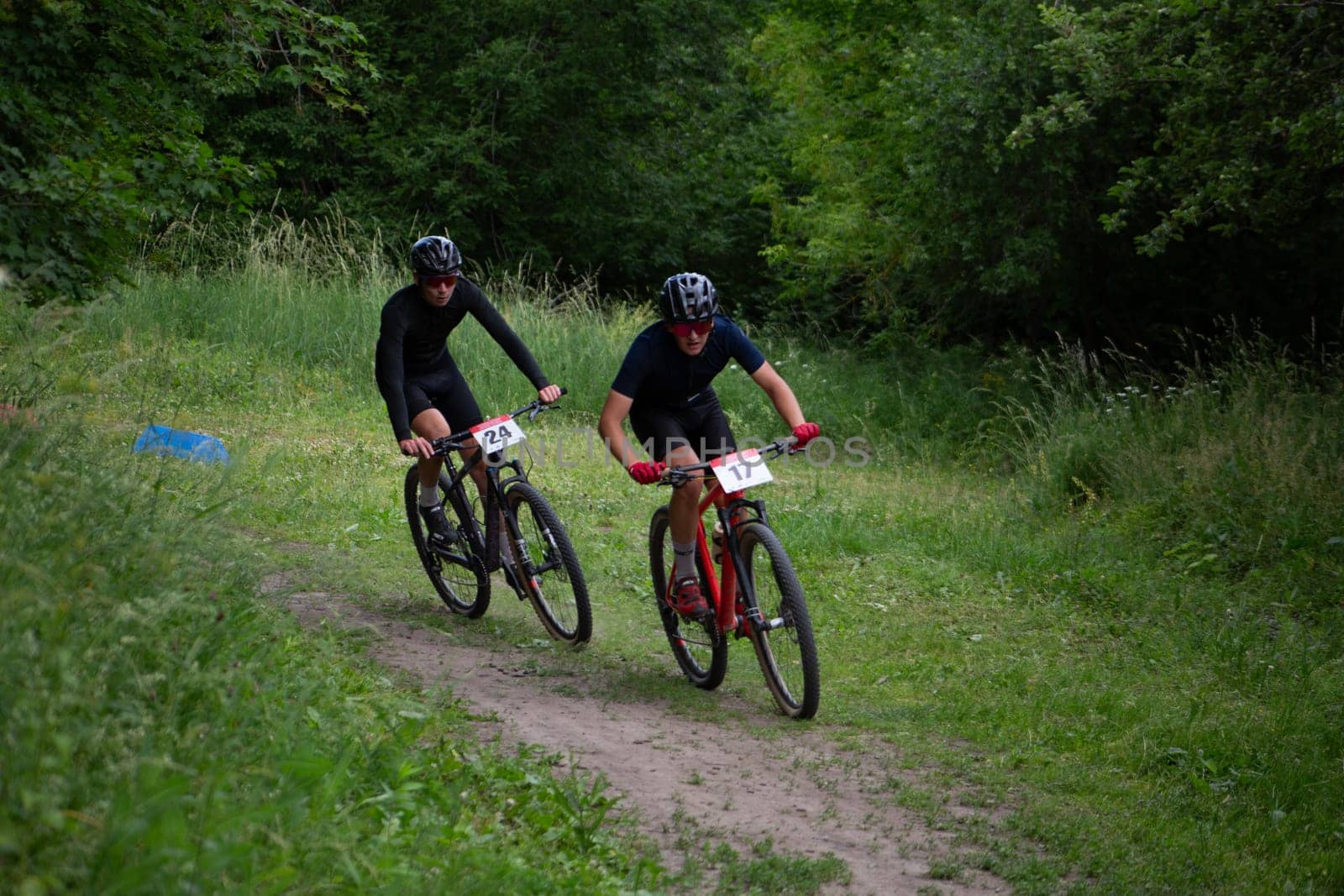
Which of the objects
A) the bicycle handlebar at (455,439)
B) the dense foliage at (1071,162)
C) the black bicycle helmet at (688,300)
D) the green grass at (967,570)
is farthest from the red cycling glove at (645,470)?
the dense foliage at (1071,162)

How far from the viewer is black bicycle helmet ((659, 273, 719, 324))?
6230mm

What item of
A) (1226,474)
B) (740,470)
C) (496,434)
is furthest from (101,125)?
(1226,474)

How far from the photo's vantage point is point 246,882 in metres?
2.66

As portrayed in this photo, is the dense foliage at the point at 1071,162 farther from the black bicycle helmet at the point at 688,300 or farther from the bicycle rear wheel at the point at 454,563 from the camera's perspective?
the bicycle rear wheel at the point at 454,563

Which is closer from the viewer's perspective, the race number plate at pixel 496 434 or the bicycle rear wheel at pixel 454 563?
the race number plate at pixel 496 434

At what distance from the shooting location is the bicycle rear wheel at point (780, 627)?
19.2ft

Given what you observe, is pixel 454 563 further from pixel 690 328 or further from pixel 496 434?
pixel 690 328

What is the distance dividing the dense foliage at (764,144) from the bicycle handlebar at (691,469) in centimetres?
407

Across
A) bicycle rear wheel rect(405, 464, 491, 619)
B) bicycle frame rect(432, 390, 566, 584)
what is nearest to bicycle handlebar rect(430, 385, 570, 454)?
bicycle frame rect(432, 390, 566, 584)

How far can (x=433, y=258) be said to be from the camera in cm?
713

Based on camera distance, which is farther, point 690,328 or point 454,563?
point 454,563

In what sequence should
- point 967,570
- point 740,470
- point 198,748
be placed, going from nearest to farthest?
point 198,748
point 740,470
point 967,570

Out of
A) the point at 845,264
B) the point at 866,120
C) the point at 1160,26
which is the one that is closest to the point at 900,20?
the point at 866,120

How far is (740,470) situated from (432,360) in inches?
96.3
